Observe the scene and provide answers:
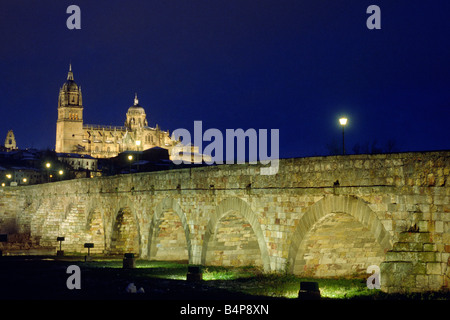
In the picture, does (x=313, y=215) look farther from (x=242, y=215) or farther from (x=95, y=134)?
(x=95, y=134)

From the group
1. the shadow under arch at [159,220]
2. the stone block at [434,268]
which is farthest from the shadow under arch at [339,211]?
the shadow under arch at [159,220]

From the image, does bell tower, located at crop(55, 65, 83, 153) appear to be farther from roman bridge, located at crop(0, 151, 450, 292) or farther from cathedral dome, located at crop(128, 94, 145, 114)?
roman bridge, located at crop(0, 151, 450, 292)

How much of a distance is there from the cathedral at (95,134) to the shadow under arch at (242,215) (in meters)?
135

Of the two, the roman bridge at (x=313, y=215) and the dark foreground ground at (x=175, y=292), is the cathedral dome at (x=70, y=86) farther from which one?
the dark foreground ground at (x=175, y=292)

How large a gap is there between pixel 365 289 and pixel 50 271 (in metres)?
10.7

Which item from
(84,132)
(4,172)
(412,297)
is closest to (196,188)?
(412,297)

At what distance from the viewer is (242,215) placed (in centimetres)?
1802

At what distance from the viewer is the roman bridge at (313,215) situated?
1189 cm

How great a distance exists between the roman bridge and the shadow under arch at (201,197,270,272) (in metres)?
0.03

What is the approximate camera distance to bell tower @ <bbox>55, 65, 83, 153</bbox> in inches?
6122

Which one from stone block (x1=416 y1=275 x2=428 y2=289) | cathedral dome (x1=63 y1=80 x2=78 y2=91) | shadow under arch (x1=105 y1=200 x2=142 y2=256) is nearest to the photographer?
stone block (x1=416 y1=275 x2=428 y2=289)

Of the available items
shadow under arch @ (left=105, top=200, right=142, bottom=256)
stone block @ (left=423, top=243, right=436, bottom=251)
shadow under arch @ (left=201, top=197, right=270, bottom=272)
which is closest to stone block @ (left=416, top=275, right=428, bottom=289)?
stone block @ (left=423, top=243, right=436, bottom=251)

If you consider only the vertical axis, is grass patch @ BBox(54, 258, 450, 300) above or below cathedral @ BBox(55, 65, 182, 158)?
below
